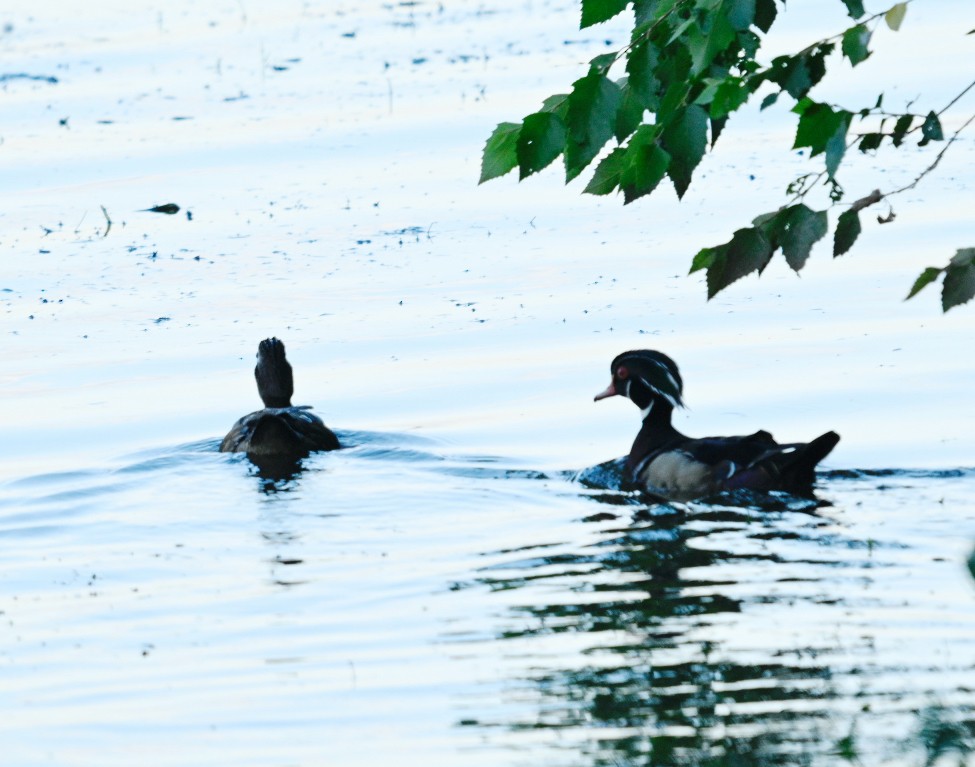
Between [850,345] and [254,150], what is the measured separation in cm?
868

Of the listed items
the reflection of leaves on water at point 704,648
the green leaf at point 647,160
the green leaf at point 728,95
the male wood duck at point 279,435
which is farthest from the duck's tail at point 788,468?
the green leaf at point 728,95

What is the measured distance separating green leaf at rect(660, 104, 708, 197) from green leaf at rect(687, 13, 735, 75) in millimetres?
129

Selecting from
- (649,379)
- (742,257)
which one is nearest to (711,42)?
(742,257)

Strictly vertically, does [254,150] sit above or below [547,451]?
above

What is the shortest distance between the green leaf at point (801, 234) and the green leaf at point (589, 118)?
0.58m

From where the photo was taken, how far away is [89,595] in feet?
27.3

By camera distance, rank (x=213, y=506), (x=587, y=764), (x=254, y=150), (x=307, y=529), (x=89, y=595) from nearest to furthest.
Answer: (x=587, y=764), (x=89, y=595), (x=307, y=529), (x=213, y=506), (x=254, y=150)

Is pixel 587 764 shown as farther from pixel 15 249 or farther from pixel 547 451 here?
pixel 15 249

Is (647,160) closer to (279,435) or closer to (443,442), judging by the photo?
(443,442)

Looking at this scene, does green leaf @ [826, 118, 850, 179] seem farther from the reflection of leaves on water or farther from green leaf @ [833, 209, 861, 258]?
the reflection of leaves on water

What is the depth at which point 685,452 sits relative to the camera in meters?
10.6

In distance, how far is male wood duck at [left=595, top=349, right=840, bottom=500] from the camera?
9.98 metres

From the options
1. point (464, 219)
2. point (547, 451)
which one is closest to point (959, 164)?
point (464, 219)

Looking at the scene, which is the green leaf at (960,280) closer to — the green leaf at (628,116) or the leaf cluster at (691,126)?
the leaf cluster at (691,126)
